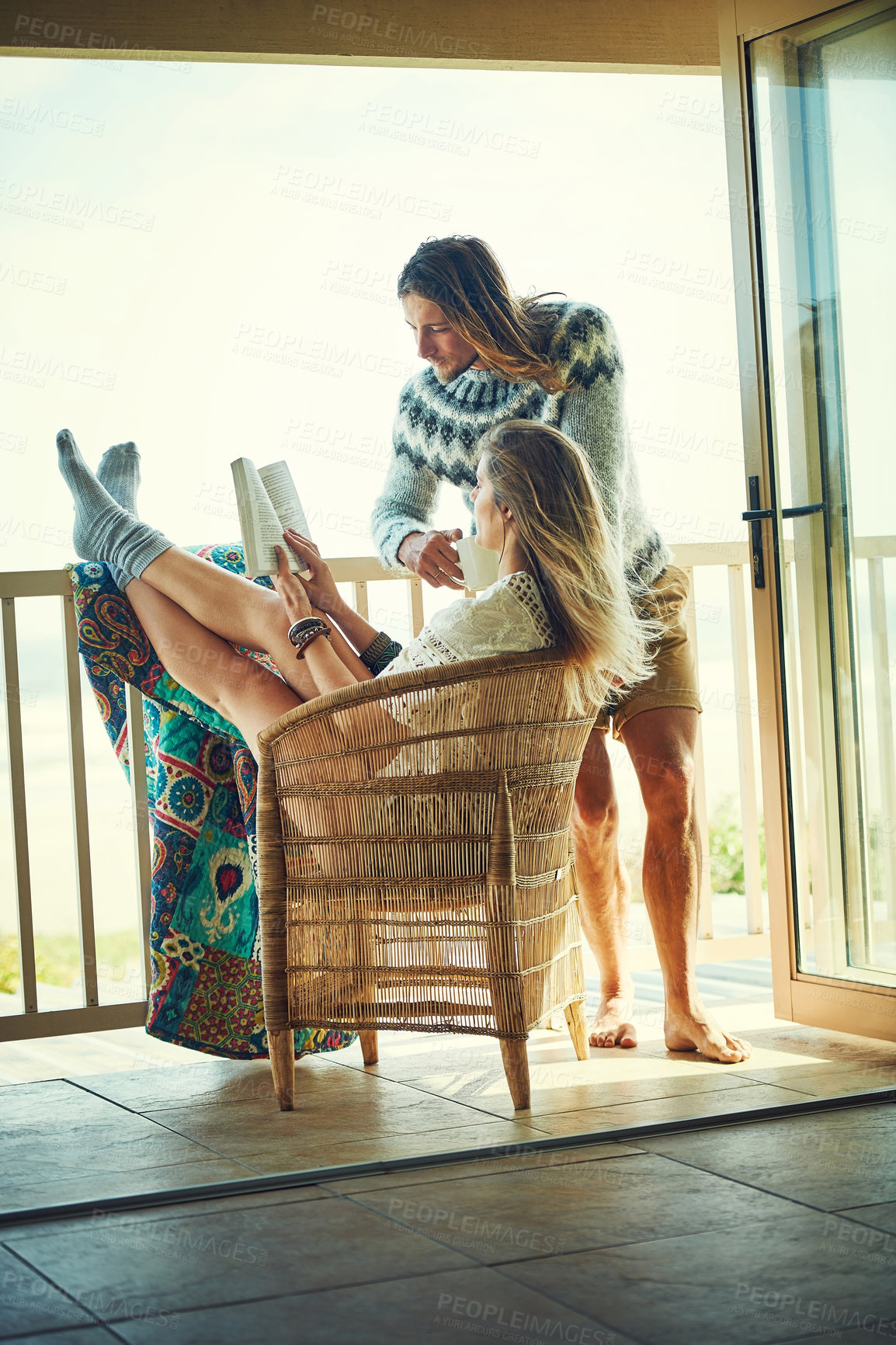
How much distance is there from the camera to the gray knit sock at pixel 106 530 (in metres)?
2.43

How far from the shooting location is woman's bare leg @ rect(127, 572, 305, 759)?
94.8 inches

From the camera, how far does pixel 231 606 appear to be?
241cm

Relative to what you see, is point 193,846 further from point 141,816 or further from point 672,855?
point 672,855

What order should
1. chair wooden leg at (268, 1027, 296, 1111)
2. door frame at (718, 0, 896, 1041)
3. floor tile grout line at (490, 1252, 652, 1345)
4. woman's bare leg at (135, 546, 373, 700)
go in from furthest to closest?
door frame at (718, 0, 896, 1041)
woman's bare leg at (135, 546, 373, 700)
chair wooden leg at (268, 1027, 296, 1111)
floor tile grout line at (490, 1252, 652, 1345)

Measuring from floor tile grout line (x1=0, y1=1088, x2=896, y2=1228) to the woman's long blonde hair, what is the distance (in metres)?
0.68

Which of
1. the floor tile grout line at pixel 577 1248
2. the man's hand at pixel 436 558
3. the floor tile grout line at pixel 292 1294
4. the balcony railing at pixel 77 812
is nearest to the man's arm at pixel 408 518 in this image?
the man's hand at pixel 436 558

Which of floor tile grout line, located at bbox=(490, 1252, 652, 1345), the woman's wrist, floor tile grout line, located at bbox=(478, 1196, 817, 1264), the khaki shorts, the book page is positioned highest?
the book page

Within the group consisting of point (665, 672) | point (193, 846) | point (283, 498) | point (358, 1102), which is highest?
point (283, 498)

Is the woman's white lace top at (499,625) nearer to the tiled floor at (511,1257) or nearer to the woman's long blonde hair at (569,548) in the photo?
the woman's long blonde hair at (569,548)

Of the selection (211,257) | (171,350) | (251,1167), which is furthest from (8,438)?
(251,1167)

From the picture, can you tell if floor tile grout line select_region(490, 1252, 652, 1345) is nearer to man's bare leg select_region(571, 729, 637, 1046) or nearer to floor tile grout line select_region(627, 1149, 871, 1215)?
floor tile grout line select_region(627, 1149, 871, 1215)

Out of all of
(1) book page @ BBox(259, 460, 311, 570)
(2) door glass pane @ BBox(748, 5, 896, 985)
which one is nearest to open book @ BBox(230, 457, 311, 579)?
(1) book page @ BBox(259, 460, 311, 570)

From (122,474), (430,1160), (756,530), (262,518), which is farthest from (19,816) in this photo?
(756,530)

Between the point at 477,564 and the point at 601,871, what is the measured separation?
31.0 inches
